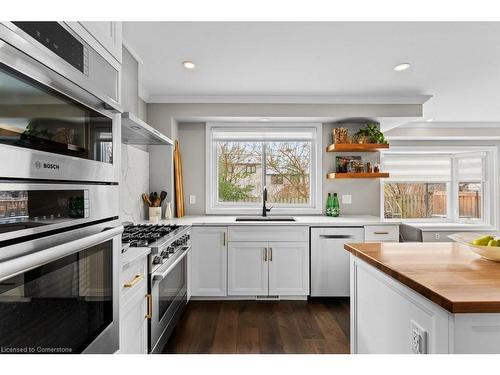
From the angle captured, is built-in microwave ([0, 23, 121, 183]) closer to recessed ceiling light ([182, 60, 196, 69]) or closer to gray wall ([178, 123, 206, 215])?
recessed ceiling light ([182, 60, 196, 69])

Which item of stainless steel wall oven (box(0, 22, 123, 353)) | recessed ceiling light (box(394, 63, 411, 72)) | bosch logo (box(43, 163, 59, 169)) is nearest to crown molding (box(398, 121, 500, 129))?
recessed ceiling light (box(394, 63, 411, 72))

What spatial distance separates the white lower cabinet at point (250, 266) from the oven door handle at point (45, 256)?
2367 millimetres

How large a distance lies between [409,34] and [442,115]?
2.75 metres

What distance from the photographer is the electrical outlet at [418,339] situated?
106 centimetres

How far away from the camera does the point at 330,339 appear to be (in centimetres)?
242

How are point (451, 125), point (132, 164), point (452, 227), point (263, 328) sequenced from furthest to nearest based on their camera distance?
point (452, 227) < point (451, 125) < point (132, 164) < point (263, 328)

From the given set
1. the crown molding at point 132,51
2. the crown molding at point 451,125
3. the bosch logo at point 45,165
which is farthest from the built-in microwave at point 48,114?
the crown molding at point 451,125

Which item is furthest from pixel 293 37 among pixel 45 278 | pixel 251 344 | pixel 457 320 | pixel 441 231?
pixel 441 231

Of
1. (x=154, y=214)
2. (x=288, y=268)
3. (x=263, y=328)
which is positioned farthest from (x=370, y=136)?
(x=154, y=214)

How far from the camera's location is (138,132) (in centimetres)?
201

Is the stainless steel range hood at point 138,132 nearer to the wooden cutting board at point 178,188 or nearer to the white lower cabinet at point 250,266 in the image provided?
the wooden cutting board at point 178,188

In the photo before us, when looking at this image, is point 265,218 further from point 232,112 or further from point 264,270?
point 232,112

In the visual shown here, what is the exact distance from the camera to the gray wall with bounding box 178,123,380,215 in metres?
3.88

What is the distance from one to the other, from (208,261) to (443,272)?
2.35m
